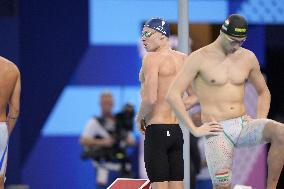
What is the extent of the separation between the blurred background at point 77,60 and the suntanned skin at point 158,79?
3.66 meters

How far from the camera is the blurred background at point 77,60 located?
34.4ft

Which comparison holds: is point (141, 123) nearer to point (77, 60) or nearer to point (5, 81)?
point (5, 81)

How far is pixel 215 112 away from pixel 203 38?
469cm

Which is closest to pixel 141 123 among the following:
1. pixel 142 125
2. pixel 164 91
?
pixel 142 125

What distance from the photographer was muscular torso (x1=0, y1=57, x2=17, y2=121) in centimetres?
673

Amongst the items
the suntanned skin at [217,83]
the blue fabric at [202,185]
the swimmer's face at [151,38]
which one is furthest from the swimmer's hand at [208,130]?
the blue fabric at [202,185]

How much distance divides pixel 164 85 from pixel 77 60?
4.09 m

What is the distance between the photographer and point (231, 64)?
6055mm

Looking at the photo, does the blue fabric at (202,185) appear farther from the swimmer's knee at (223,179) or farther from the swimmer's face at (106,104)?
the swimmer's knee at (223,179)

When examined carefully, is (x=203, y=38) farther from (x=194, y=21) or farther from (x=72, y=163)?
(x=72, y=163)

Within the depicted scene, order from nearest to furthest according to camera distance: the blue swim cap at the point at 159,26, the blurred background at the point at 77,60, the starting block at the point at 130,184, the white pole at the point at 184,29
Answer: the blue swim cap at the point at 159,26
the starting block at the point at 130,184
the white pole at the point at 184,29
the blurred background at the point at 77,60

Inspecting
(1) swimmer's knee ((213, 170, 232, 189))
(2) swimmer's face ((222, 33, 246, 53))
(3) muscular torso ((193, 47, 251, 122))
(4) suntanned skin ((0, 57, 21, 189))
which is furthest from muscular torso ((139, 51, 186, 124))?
(4) suntanned skin ((0, 57, 21, 189))

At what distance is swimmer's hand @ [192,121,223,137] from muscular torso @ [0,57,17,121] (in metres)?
1.69

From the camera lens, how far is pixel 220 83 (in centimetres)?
602
